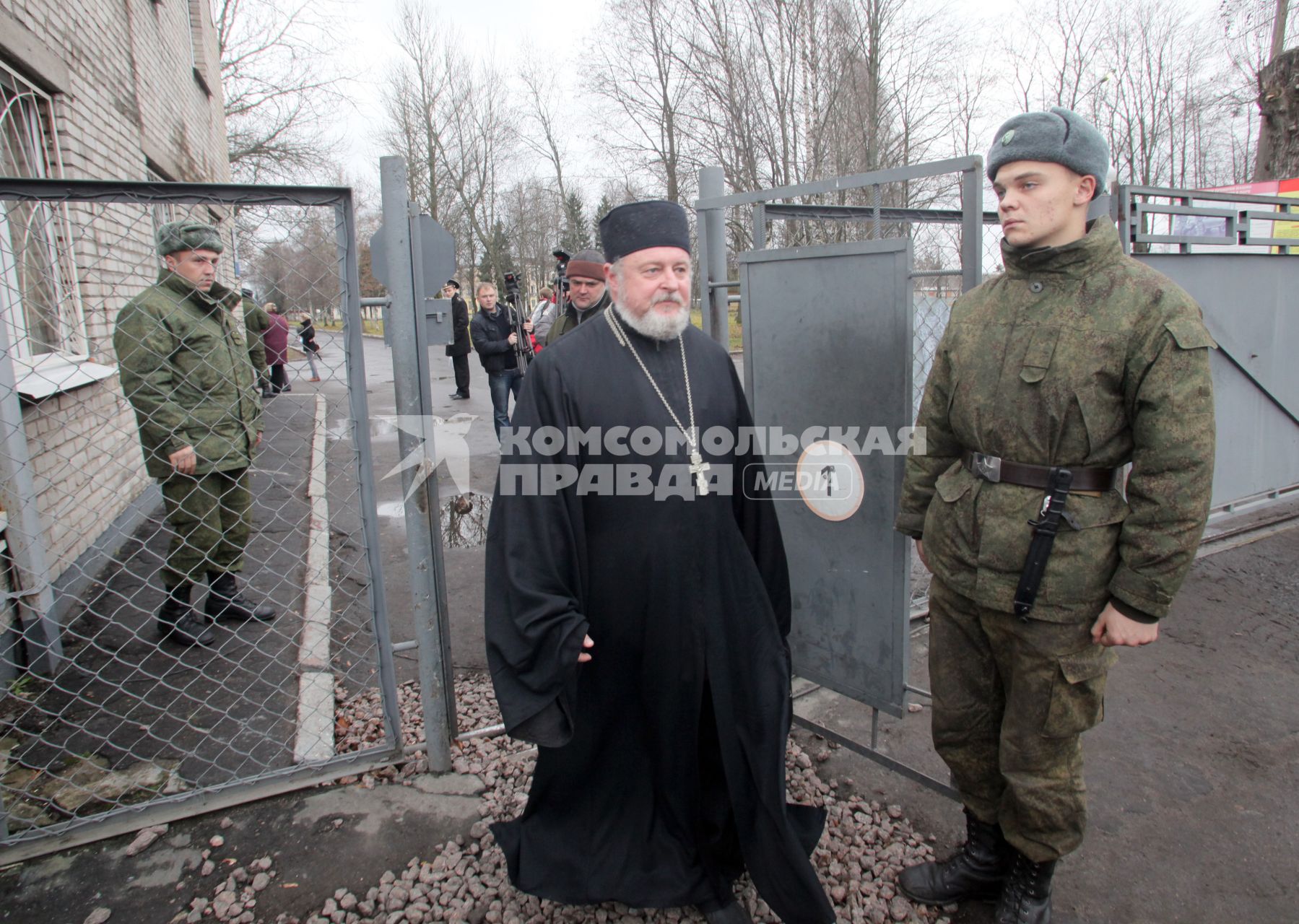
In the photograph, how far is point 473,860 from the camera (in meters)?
2.47

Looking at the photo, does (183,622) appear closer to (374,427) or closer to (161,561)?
(161,561)

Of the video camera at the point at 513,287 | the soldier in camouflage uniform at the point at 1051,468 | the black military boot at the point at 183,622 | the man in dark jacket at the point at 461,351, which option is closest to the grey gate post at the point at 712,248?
the soldier in camouflage uniform at the point at 1051,468

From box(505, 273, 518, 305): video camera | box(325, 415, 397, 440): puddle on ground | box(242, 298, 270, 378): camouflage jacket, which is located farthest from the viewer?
box(505, 273, 518, 305): video camera

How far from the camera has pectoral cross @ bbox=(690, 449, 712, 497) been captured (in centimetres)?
216

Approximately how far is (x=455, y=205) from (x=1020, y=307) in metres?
36.0

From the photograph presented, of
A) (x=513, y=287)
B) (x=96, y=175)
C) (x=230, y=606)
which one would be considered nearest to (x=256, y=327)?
(x=96, y=175)

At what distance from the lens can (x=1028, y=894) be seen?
2133 mm

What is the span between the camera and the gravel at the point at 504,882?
2260 mm

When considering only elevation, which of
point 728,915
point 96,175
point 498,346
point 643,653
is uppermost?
point 96,175

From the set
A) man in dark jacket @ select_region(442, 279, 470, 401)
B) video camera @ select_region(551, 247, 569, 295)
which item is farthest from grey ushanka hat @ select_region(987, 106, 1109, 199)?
man in dark jacket @ select_region(442, 279, 470, 401)

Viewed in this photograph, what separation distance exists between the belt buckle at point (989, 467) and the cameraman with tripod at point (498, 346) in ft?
27.2

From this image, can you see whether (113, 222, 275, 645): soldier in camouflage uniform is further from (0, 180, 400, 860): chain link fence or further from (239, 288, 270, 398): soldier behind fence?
(239, 288, 270, 398): soldier behind fence

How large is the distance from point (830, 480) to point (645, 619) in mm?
930

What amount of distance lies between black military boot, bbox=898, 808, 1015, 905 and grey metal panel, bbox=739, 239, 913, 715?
0.48 m
